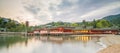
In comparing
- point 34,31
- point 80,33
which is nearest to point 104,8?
point 80,33

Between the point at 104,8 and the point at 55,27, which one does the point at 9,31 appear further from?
the point at 104,8

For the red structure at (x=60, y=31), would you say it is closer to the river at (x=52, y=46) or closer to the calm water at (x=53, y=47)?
the river at (x=52, y=46)

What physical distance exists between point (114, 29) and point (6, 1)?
20262 millimetres

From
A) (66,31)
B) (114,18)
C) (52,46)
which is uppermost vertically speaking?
(114,18)

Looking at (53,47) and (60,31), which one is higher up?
(60,31)

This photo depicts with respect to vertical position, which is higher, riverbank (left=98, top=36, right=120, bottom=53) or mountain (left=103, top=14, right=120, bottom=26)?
mountain (left=103, top=14, right=120, bottom=26)

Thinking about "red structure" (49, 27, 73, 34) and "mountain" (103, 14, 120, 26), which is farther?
"red structure" (49, 27, 73, 34)

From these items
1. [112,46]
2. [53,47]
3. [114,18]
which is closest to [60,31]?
[114,18]

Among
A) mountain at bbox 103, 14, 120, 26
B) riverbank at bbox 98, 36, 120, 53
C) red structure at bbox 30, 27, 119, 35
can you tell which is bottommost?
riverbank at bbox 98, 36, 120, 53

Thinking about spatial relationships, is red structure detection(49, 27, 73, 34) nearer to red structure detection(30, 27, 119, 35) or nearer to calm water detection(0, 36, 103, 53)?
red structure detection(30, 27, 119, 35)

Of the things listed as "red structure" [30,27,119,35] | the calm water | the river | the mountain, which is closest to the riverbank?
the river

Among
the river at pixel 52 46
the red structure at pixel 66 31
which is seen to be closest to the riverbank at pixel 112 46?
the river at pixel 52 46

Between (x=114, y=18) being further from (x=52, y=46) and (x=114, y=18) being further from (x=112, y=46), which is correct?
(x=112, y=46)

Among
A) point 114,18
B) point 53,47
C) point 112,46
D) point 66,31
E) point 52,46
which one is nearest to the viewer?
point 112,46
